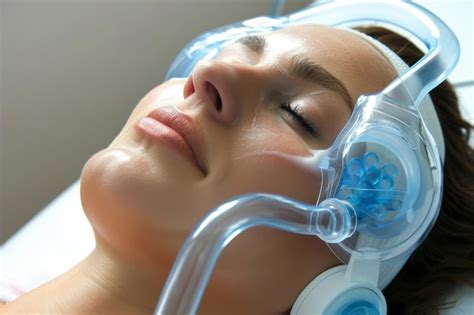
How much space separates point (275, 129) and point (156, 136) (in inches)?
7.0

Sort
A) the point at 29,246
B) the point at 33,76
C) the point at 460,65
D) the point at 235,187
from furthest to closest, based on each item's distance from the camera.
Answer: the point at 33,76 → the point at 460,65 → the point at 29,246 → the point at 235,187

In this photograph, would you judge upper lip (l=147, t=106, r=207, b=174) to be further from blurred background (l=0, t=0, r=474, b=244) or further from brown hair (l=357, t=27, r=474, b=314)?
blurred background (l=0, t=0, r=474, b=244)

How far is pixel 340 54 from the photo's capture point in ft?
3.24

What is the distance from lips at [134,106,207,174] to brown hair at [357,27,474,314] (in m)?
0.49

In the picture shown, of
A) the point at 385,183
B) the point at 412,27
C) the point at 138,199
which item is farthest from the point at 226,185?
the point at 412,27

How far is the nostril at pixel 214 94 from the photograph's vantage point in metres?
0.91

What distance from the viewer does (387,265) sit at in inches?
37.2

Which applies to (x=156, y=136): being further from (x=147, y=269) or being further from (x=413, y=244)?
(x=413, y=244)

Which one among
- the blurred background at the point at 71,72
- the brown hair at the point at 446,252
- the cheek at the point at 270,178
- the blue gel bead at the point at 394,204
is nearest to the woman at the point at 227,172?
the cheek at the point at 270,178

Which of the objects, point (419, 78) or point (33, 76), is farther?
point (33, 76)

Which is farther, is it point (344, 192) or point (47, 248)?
point (47, 248)

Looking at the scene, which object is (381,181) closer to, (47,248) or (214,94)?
(214,94)

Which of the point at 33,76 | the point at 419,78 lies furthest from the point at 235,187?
the point at 33,76

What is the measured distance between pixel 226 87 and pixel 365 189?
10.0 inches
